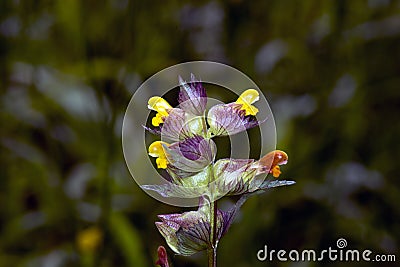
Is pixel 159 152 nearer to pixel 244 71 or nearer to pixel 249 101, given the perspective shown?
pixel 249 101

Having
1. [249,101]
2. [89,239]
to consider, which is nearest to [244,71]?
[89,239]

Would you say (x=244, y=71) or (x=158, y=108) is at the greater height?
(x=244, y=71)

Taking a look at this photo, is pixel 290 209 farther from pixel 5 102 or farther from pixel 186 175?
pixel 186 175

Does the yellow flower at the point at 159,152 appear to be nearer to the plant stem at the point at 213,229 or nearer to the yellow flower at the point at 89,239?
the plant stem at the point at 213,229

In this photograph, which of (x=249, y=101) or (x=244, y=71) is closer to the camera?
(x=249, y=101)

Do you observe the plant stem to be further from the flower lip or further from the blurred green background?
the blurred green background
